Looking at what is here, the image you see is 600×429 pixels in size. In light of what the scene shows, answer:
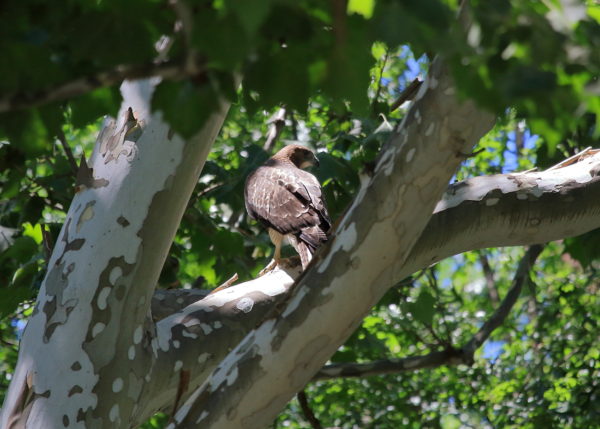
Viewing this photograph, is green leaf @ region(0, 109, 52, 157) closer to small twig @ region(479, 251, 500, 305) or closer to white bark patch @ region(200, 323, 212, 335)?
white bark patch @ region(200, 323, 212, 335)

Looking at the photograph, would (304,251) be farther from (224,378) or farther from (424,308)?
(224,378)

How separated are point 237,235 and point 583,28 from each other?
136 inches

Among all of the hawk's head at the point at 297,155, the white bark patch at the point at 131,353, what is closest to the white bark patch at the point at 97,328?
the white bark patch at the point at 131,353

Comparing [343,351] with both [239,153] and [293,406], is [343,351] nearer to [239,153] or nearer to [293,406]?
[239,153]

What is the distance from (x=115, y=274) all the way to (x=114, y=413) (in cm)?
44

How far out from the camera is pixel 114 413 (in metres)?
2.82

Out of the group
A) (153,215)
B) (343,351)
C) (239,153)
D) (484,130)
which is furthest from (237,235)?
(484,130)

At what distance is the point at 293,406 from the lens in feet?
25.3

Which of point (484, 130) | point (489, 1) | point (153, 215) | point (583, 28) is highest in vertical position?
point (484, 130)

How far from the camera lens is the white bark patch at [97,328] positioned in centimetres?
287

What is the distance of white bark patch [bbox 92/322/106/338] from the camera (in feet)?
9.40

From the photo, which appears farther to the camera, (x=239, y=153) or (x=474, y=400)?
(x=474, y=400)

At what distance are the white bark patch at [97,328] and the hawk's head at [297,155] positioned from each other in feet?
10.9

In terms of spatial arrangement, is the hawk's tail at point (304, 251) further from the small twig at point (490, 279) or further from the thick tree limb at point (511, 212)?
the small twig at point (490, 279)
